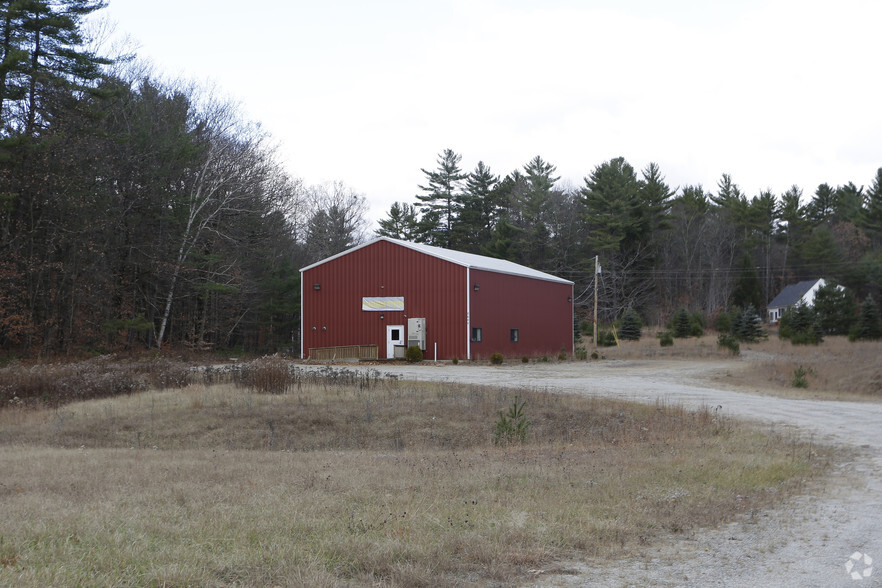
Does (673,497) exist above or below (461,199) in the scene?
below

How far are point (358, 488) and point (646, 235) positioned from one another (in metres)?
59.6

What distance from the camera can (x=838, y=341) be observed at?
1656 inches

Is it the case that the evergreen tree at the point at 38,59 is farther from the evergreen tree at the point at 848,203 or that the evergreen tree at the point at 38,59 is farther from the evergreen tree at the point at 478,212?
the evergreen tree at the point at 848,203

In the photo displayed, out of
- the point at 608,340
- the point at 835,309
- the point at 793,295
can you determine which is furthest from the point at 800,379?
the point at 793,295

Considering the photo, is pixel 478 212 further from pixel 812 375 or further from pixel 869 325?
pixel 812 375

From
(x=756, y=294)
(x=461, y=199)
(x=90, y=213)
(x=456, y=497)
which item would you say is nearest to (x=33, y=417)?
(x=456, y=497)

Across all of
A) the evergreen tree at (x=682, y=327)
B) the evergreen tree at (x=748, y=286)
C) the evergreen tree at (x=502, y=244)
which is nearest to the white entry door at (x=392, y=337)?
the evergreen tree at (x=682, y=327)

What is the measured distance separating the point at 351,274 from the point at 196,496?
87.9 ft

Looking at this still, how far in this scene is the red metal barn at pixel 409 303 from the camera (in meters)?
32.2

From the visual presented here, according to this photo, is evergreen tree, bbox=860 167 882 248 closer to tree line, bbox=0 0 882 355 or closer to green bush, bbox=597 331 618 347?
tree line, bbox=0 0 882 355

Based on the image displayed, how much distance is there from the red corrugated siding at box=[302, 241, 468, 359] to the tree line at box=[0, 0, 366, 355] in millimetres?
4499

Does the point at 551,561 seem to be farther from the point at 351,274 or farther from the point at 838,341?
the point at 838,341

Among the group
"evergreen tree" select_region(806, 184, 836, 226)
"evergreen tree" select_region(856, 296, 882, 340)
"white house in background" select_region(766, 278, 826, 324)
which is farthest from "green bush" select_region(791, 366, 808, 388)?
"evergreen tree" select_region(806, 184, 836, 226)

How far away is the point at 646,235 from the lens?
210 feet
